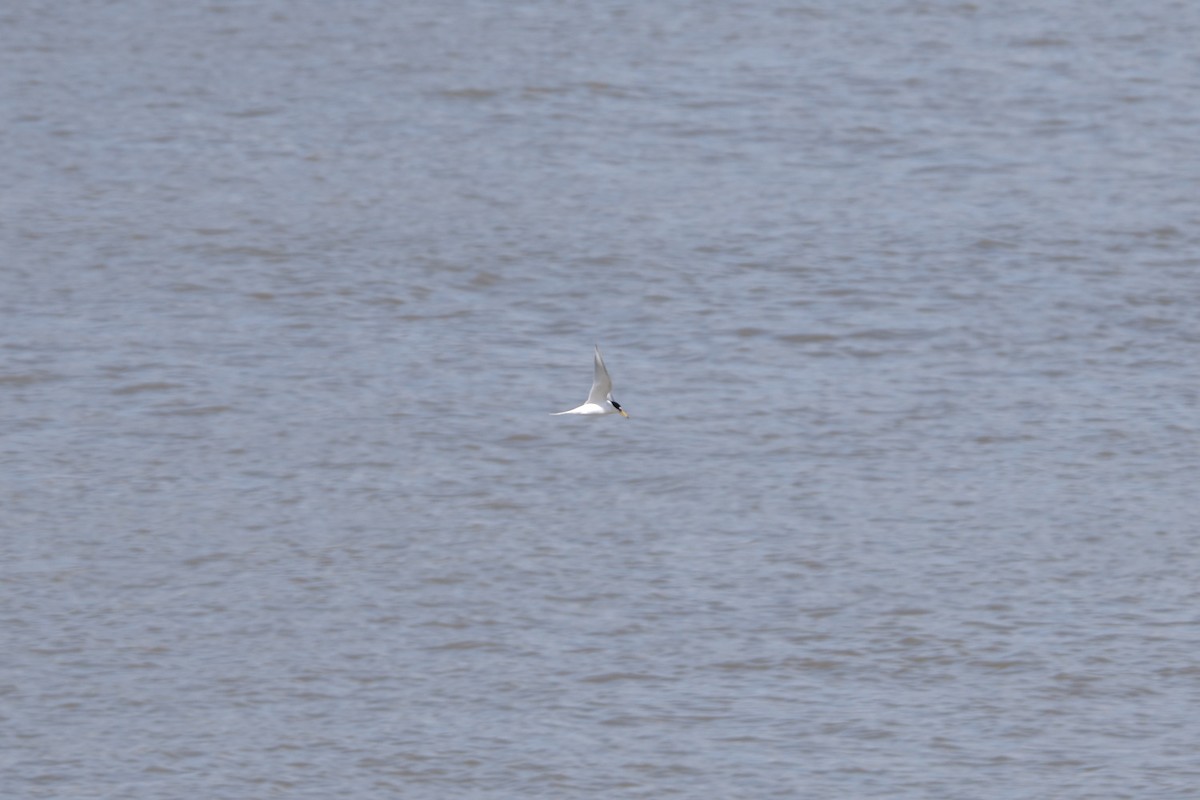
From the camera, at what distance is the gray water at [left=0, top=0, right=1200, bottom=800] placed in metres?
11.7

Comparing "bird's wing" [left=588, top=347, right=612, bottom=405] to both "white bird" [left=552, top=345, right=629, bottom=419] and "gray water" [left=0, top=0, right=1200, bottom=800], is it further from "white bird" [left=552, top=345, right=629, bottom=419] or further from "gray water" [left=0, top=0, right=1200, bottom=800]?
"gray water" [left=0, top=0, right=1200, bottom=800]

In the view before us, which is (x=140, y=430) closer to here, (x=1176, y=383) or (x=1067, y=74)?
(x=1176, y=383)

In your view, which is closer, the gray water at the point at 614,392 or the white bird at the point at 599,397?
the white bird at the point at 599,397

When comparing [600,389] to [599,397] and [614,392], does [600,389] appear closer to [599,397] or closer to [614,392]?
[599,397]

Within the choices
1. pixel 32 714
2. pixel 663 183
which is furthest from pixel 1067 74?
pixel 32 714

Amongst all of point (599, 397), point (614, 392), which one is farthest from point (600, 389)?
point (614, 392)

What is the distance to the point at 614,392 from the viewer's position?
15.6 metres

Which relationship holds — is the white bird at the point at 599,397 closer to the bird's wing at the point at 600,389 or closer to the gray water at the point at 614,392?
the bird's wing at the point at 600,389

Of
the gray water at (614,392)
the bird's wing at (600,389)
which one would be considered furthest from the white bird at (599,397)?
the gray water at (614,392)

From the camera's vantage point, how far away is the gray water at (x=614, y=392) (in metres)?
11.7

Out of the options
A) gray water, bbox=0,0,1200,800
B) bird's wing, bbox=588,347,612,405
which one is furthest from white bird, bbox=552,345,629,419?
gray water, bbox=0,0,1200,800

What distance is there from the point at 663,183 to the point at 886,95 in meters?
3.22

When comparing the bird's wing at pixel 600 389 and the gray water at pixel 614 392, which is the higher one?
the bird's wing at pixel 600 389

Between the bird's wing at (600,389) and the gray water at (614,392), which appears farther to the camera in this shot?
the gray water at (614,392)
